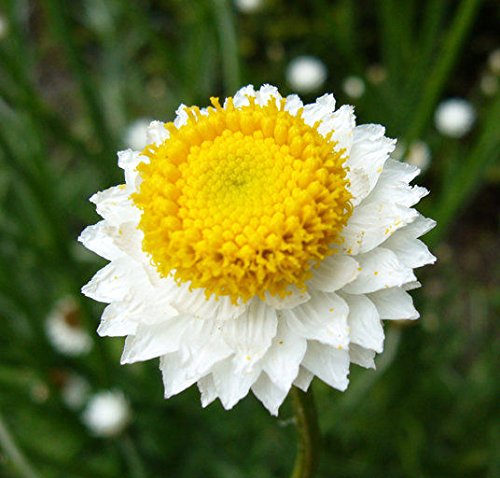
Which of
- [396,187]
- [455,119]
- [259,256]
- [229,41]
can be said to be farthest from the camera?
[455,119]

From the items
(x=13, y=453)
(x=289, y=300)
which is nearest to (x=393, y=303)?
(x=289, y=300)

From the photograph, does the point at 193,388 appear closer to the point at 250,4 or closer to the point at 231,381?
the point at 231,381

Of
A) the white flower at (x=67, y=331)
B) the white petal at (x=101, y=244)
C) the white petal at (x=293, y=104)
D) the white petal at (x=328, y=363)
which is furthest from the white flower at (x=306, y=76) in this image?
the white petal at (x=328, y=363)

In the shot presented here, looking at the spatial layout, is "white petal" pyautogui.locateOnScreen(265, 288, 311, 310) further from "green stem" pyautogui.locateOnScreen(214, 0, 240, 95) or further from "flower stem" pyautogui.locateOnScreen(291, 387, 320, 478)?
"green stem" pyautogui.locateOnScreen(214, 0, 240, 95)

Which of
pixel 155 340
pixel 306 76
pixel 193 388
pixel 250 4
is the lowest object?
pixel 193 388

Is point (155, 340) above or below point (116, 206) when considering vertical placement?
below

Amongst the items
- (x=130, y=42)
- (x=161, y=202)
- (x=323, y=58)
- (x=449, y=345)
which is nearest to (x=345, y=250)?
(x=161, y=202)

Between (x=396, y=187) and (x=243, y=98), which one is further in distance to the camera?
(x=243, y=98)

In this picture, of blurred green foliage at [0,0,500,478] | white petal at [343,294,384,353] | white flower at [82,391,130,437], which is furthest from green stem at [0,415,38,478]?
white petal at [343,294,384,353]
